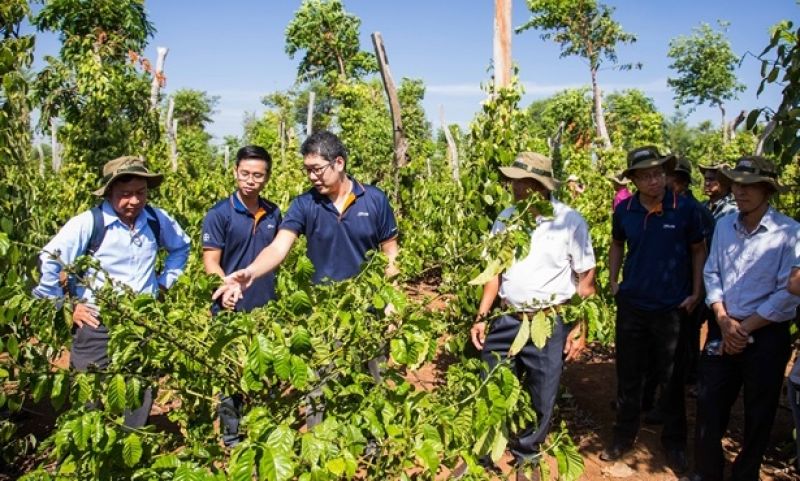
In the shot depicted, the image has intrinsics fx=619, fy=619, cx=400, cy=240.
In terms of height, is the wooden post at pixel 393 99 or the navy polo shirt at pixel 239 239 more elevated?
the wooden post at pixel 393 99

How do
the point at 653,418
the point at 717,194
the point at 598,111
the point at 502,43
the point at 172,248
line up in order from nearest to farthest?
1. the point at 172,248
2. the point at 653,418
3. the point at 502,43
4. the point at 717,194
5. the point at 598,111

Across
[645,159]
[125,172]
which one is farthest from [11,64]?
[645,159]

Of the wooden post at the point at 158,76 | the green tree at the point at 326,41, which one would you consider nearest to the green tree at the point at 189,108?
the green tree at the point at 326,41

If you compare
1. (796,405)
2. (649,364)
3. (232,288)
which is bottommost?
(649,364)

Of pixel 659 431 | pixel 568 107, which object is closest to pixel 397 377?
pixel 659 431

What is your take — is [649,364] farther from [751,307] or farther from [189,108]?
[189,108]

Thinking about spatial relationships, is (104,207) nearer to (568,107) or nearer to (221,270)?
(221,270)

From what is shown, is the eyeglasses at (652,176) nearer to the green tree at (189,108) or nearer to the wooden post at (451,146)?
the wooden post at (451,146)

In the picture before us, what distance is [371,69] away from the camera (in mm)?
24422

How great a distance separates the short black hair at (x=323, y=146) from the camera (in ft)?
9.33

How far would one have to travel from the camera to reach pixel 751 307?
2867 millimetres

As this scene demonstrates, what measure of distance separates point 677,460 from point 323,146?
100 inches

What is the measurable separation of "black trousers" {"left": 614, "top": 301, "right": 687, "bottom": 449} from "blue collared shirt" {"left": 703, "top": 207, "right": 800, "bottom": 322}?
0.39 m

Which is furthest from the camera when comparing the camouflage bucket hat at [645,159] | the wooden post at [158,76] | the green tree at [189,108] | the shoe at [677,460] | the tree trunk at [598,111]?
the green tree at [189,108]
